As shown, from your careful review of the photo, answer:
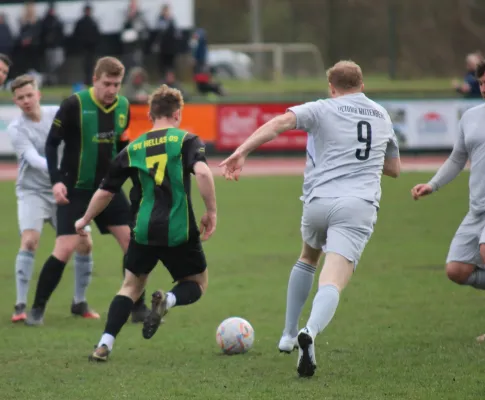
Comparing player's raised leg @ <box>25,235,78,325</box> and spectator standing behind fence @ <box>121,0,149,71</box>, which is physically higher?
spectator standing behind fence @ <box>121,0,149,71</box>

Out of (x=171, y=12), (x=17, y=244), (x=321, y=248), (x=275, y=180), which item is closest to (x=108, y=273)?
(x=17, y=244)

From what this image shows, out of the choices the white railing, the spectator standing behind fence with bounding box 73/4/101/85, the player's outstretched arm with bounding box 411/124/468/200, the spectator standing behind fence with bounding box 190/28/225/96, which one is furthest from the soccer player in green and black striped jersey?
the white railing

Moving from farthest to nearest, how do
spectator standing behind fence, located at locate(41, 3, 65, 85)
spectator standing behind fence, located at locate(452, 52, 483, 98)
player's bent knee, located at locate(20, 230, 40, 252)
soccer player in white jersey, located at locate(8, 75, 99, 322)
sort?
spectator standing behind fence, located at locate(41, 3, 65, 85), spectator standing behind fence, located at locate(452, 52, 483, 98), player's bent knee, located at locate(20, 230, 40, 252), soccer player in white jersey, located at locate(8, 75, 99, 322)

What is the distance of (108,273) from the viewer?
10.8 m

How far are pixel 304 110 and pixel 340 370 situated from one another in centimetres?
162

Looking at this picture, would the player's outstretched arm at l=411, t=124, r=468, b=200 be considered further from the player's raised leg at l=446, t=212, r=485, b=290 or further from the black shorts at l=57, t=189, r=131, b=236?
the black shorts at l=57, t=189, r=131, b=236

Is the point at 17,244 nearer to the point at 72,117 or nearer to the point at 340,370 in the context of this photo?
the point at 72,117

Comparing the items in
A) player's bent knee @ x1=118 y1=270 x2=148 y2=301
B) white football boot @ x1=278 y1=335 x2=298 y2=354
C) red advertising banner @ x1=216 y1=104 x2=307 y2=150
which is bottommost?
red advertising banner @ x1=216 y1=104 x2=307 y2=150

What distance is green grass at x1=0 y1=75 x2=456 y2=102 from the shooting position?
23.9m

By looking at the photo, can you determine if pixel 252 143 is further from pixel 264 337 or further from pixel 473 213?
pixel 264 337

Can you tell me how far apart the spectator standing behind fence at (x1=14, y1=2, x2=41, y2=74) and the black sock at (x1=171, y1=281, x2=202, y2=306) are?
22727 mm

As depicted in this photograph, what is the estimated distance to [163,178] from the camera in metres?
6.36

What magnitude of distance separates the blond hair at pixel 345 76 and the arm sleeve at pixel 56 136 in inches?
96.4

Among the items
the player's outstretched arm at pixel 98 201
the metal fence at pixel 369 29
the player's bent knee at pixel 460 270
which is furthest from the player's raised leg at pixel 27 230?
the metal fence at pixel 369 29
